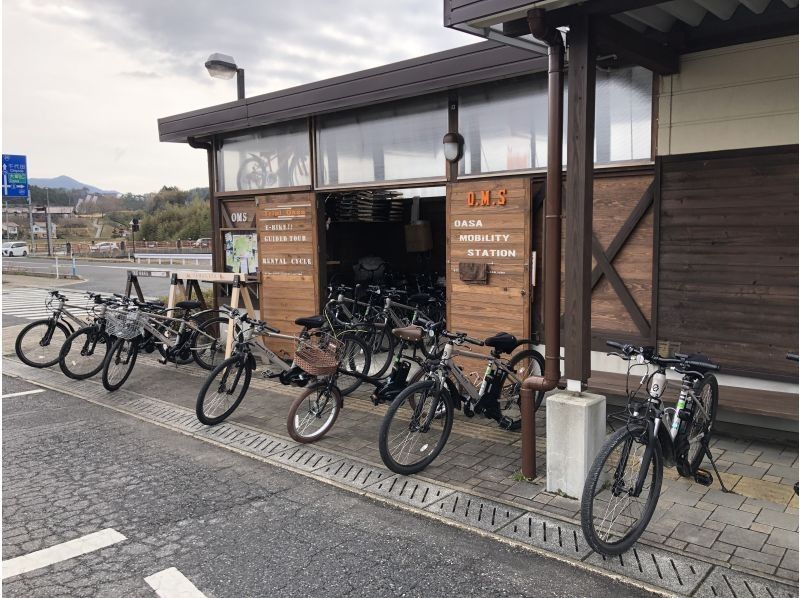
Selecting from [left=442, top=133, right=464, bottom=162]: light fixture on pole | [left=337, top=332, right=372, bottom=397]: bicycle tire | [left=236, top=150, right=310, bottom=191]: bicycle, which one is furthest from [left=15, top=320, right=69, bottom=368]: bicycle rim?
[left=442, top=133, right=464, bottom=162]: light fixture on pole

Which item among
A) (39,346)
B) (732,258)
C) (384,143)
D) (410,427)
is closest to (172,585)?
(410,427)

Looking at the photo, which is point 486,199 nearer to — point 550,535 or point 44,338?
point 550,535

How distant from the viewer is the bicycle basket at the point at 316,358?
561cm

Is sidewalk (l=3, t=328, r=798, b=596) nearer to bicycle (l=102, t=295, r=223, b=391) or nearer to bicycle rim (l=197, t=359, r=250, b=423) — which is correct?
bicycle rim (l=197, t=359, r=250, b=423)

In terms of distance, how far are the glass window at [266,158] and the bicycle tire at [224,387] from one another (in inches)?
131

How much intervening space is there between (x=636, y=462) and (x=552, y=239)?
5.38ft

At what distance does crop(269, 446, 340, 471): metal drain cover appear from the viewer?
5090 millimetres

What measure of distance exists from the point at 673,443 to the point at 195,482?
3.48m

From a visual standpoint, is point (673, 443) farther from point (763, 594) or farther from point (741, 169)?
point (741, 169)

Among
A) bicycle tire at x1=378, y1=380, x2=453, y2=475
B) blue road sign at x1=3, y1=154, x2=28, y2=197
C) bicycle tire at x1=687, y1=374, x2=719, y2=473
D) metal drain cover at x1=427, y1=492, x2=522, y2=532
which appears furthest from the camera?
blue road sign at x1=3, y1=154, x2=28, y2=197

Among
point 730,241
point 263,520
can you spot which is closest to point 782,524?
point 730,241

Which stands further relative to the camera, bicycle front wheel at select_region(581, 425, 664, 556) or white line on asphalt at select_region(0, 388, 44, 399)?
white line on asphalt at select_region(0, 388, 44, 399)

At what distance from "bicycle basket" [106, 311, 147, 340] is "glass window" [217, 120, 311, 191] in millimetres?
2828

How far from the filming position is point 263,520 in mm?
4125
